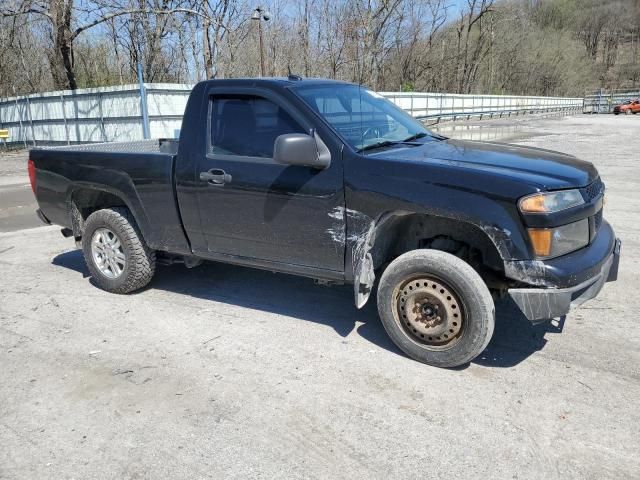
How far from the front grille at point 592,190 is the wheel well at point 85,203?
13.0ft

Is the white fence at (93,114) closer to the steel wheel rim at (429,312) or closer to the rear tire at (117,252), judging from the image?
the rear tire at (117,252)

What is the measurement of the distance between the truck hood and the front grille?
0.12ft

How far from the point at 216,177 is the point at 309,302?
4.67 ft

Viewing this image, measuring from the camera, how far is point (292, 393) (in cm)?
336

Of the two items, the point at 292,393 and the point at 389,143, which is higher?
the point at 389,143

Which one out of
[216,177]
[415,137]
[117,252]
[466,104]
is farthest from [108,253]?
[466,104]

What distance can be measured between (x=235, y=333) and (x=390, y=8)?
33846 millimetres

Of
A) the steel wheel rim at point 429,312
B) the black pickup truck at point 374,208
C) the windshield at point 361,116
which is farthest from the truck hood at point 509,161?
the steel wheel rim at point 429,312

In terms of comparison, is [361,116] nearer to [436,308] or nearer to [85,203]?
[436,308]

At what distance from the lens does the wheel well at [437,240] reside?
11.9ft

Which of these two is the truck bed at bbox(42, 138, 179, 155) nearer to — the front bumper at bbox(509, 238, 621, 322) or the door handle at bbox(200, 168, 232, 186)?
the door handle at bbox(200, 168, 232, 186)

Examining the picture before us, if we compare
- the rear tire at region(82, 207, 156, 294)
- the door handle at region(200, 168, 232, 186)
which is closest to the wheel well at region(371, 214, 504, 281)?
the door handle at region(200, 168, 232, 186)

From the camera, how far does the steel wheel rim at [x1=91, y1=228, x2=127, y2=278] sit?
5.03 m

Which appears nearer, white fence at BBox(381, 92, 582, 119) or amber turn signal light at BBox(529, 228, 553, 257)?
amber turn signal light at BBox(529, 228, 553, 257)
